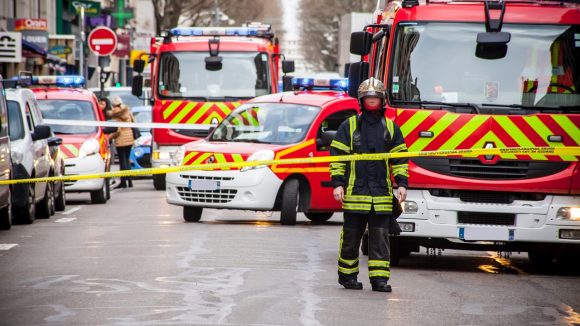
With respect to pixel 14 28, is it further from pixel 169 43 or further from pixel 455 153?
pixel 455 153

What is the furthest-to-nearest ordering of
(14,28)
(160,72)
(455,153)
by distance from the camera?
(14,28)
(160,72)
(455,153)

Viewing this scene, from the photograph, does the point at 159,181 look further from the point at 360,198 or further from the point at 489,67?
the point at 360,198

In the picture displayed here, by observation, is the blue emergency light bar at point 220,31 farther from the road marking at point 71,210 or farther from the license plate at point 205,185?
the license plate at point 205,185

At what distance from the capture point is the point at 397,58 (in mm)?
13836

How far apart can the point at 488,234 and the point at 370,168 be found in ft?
5.79

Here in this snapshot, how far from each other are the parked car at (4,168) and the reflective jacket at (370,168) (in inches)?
240

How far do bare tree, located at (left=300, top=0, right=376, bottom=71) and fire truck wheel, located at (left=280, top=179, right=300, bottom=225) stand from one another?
269 feet

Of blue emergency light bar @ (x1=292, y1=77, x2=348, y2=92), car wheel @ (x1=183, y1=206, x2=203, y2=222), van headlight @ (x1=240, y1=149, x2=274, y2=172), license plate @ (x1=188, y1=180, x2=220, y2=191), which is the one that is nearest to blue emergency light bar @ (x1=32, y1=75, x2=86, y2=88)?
blue emergency light bar @ (x1=292, y1=77, x2=348, y2=92)

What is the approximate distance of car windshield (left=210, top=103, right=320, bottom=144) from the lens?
62.8 feet

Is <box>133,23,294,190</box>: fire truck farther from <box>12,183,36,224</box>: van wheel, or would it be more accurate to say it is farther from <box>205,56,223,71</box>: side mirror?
<box>12,183,36,224</box>: van wheel

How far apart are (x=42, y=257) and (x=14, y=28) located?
108 feet

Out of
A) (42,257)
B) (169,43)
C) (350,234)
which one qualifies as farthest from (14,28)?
(350,234)

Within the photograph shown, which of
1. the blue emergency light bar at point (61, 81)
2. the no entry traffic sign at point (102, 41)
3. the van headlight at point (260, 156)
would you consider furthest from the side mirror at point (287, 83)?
the van headlight at point (260, 156)

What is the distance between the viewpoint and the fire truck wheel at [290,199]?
60.7ft
